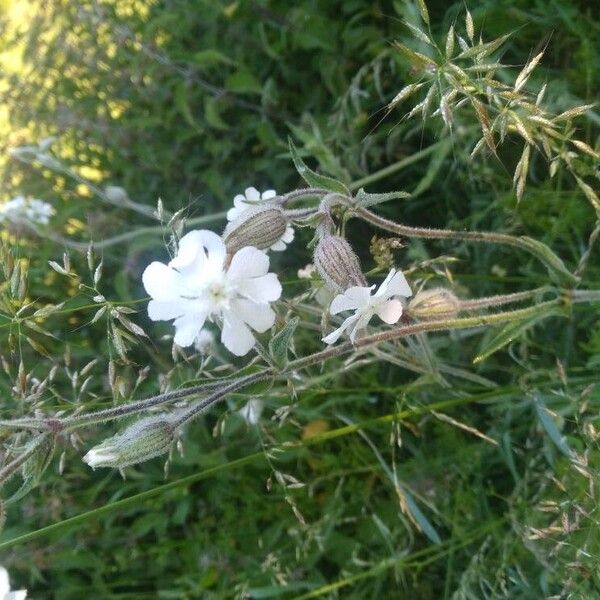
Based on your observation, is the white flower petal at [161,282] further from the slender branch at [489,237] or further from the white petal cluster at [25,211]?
the white petal cluster at [25,211]

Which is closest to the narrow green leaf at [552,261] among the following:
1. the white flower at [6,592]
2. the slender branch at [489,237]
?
the slender branch at [489,237]

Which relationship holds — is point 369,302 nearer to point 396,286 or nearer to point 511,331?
point 396,286

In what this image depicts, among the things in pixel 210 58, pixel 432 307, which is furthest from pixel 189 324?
pixel 210 58

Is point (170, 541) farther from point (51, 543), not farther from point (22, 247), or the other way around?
point (22, 247)

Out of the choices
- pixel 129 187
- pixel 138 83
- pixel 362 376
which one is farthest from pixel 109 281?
pixel 362 376

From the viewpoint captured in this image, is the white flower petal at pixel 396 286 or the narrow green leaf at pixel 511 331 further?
the narrow green leaf at pixel 511 331
